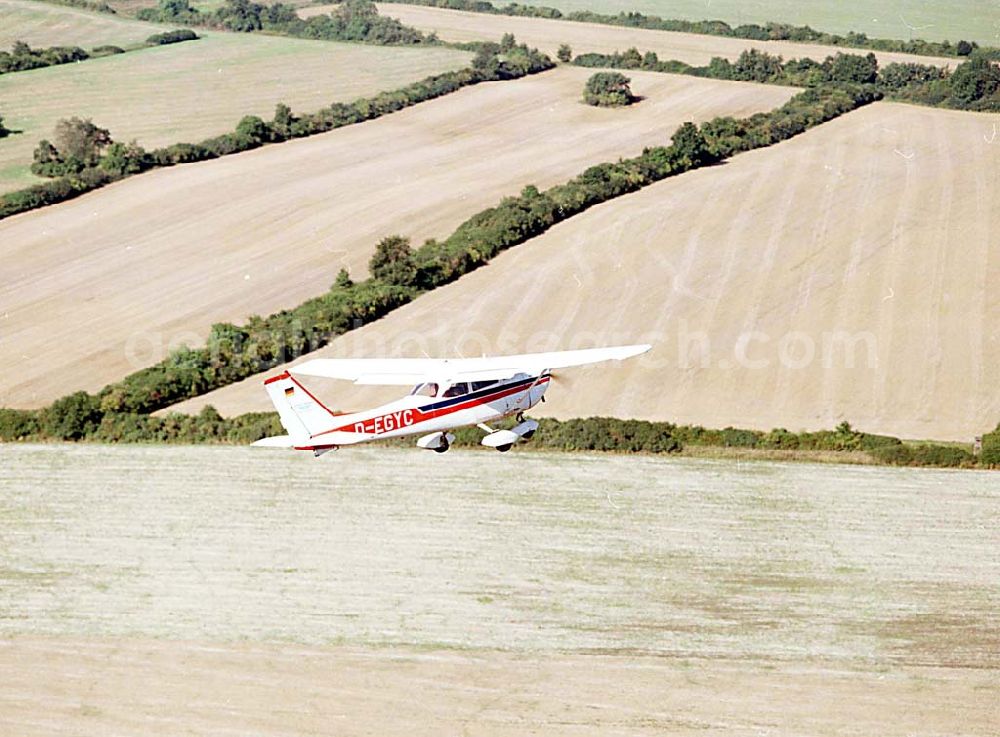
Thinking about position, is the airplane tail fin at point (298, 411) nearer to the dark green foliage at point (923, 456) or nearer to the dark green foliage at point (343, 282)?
the dark green foliage at point (923, 456)

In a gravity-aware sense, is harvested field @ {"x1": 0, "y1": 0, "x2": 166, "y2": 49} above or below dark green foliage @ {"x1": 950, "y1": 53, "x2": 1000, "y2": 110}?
above

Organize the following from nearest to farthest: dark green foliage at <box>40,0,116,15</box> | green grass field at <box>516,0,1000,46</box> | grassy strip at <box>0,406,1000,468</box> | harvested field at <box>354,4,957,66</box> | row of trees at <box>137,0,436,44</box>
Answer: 1. grassy strip at <box>0,406,1000,468</box>
2. harvested field at <box>354,4,957,66</box>
3. row of trees at <box>137,0,436,44</box>
4. green grass field at <box>516,0,1000,46</box>
5. dark green foliage at <box>40,0,116,15</box>

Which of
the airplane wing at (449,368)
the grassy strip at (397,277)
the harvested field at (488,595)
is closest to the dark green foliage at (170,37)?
the grassy strip at (397,277)

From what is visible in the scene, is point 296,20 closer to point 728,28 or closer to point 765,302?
point 728,28

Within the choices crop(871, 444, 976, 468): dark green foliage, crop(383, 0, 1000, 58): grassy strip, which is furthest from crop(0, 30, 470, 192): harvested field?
crop(871, 444, 976, 468): dark green foliage

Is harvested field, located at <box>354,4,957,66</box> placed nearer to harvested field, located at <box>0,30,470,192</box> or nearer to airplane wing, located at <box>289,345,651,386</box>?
harvested field, located at <box>0,30,470,192</box>

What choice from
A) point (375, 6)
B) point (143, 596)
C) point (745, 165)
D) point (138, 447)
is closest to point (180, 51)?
point (375, 6)

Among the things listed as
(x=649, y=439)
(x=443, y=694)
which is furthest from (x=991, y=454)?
(x=443, y=694)
